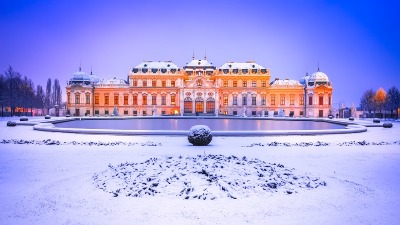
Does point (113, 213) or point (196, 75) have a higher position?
point (196, 75)

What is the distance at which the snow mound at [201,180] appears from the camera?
7320mm

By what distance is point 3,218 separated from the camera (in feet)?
19.4

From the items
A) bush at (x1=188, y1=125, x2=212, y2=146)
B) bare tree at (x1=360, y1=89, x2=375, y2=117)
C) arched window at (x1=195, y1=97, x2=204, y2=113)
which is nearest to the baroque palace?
arched window at (x1=195, y1=97, x2=204, y2=113)

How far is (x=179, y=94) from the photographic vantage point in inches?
2852

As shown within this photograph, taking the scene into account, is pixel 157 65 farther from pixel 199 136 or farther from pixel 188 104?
pixel 199 136

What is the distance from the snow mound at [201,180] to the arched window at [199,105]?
61433 mm

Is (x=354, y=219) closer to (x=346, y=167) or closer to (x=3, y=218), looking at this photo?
(x=346, y=167)

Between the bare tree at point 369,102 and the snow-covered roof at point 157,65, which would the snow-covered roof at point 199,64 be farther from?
the bare tree at point 369,102

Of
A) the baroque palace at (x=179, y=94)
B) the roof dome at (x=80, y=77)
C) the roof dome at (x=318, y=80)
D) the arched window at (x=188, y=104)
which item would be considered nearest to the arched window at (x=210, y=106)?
the baroque palace at (x=179, y=94)

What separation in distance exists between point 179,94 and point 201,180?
65074mm

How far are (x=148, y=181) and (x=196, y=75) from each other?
65.6 meters

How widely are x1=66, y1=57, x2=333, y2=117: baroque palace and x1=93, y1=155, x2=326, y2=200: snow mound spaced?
207 ft

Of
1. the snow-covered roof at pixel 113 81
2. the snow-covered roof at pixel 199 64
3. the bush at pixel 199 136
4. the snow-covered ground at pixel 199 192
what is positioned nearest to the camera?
the snow-covered ground at pixel 199 192

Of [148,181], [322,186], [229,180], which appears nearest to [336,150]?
[322,186]
